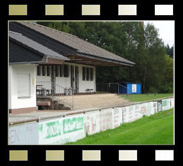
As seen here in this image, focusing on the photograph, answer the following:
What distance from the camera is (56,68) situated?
83.5 ft

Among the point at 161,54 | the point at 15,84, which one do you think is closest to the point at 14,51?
the point at 15,84

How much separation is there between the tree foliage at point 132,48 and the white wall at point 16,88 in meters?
20.5

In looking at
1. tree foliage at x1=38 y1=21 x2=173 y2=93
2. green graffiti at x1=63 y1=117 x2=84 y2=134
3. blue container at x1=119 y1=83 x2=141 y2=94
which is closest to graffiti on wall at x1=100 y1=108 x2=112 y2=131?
green graffiti at x1=63 y1=117 x2=84 y2=134

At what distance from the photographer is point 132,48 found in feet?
150

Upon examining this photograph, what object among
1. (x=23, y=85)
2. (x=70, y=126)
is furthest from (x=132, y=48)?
(x=70, y=126)

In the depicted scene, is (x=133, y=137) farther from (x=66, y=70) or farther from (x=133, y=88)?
(x=133, y=88)

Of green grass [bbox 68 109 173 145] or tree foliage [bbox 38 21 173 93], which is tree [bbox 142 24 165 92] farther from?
green grass [bbox 68 109 173 145]

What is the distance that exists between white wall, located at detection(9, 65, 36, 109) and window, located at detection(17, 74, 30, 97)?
0.63ft

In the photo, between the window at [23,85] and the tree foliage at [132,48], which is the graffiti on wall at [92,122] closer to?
the window at [23,85]

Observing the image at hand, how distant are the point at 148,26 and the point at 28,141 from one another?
40798mm

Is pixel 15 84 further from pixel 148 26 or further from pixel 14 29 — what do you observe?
pixel 148 26

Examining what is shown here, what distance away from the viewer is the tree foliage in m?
41.8

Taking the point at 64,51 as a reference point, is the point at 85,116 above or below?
below

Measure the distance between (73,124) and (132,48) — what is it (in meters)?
34.5
